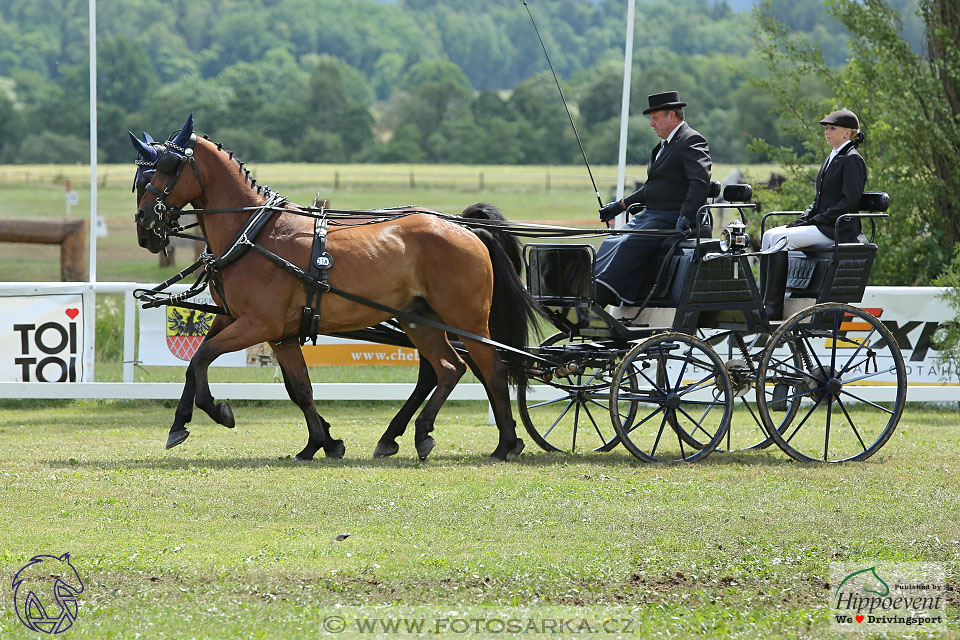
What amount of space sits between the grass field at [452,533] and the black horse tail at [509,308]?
71cm

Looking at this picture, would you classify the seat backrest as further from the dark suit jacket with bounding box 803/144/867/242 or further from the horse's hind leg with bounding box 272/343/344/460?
the horse's hind leg with bounding box 272/343/344/460

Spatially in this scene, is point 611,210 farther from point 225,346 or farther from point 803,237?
A: point 225,346

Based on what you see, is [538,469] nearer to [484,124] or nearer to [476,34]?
[484,124]

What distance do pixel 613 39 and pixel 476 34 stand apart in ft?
18.5

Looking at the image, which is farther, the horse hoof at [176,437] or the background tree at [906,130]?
the background tree at [906,130]

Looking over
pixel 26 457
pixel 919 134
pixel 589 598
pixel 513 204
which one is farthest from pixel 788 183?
pixel 513 204

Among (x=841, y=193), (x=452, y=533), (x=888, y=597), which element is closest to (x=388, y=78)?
(x=841, y=193)

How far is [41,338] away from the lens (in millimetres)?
10781

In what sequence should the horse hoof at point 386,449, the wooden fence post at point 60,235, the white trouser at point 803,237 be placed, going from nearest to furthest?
the white trouser at point 803,237, the horse hoof at point 386,449, the wooden fence post at point 60,235

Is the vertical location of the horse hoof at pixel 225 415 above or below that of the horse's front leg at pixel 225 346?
below

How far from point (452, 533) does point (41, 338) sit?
244 inches

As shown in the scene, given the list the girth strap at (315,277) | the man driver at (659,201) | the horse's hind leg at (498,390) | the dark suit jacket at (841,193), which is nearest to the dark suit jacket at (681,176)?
the man driver at (659,201)

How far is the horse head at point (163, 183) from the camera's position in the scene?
8031 mm

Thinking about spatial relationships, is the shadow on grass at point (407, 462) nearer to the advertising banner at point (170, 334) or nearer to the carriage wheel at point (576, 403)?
the carriage wheel at point (576, 403)
